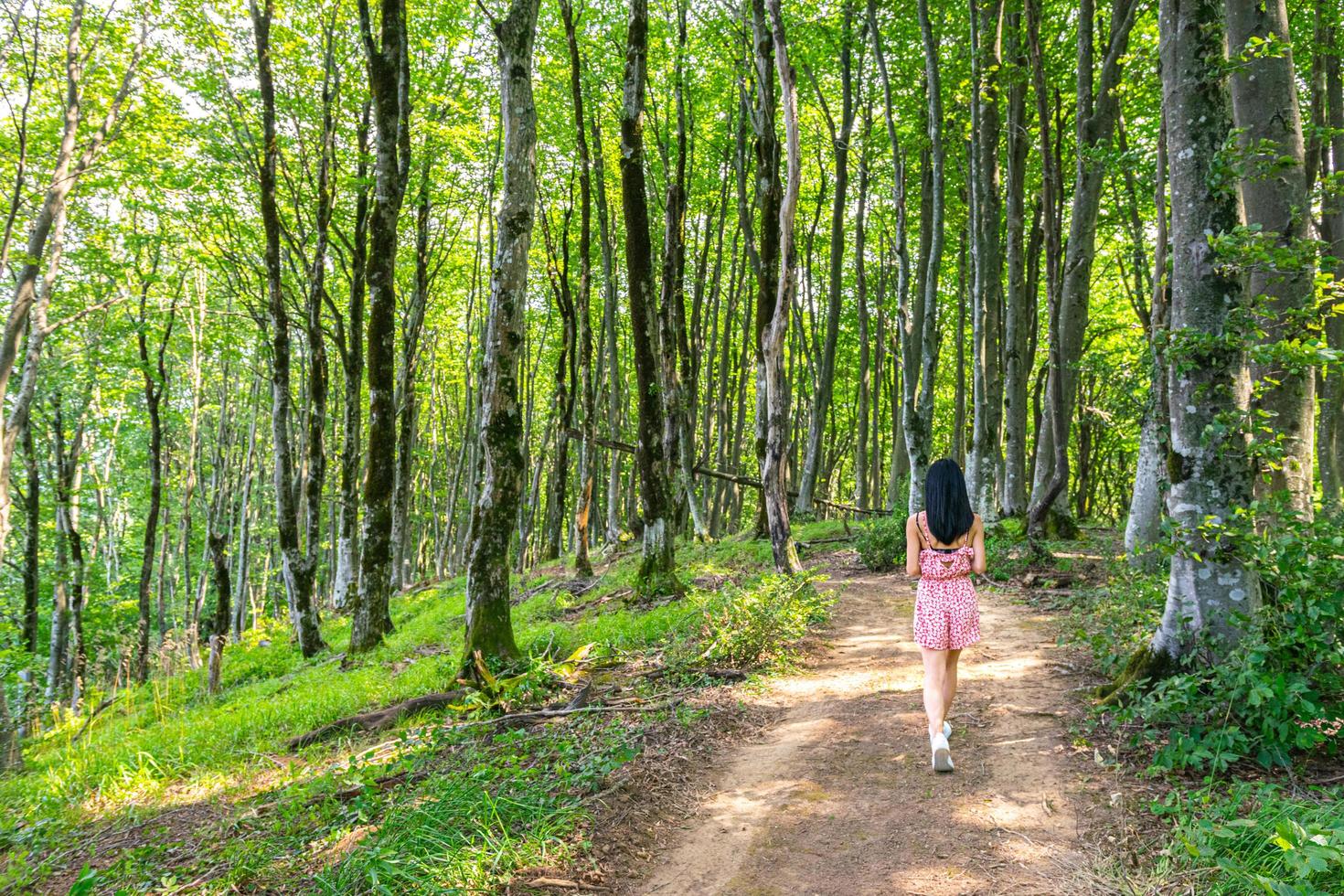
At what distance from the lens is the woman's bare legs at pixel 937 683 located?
15.6 ft

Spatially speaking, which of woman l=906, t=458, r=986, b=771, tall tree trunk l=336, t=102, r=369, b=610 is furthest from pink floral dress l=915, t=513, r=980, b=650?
tall tree trunk l=336, t=102, r=369, b=610

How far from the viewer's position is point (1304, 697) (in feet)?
12.5

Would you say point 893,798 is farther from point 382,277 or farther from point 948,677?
point 382,277

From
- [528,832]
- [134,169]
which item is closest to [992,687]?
[528,832]

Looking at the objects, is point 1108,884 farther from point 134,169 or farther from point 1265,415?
point 134,169

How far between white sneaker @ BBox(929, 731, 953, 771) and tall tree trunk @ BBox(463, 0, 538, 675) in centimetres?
409

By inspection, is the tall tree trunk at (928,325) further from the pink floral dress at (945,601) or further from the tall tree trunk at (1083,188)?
the pink floral dress at (945,601)

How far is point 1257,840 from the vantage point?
10.0 ft

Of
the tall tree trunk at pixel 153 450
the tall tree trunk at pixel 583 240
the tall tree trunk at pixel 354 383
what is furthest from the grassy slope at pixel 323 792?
the tall tree trunk at pixel 153 450

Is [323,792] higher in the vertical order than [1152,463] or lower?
lower

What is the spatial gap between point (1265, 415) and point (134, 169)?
1782 cm

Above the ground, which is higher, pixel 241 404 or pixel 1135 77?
pixel 1135 77

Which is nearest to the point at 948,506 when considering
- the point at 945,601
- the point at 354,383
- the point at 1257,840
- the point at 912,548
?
the point at 912,548

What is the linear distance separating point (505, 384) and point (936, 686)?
4713 millimetres
